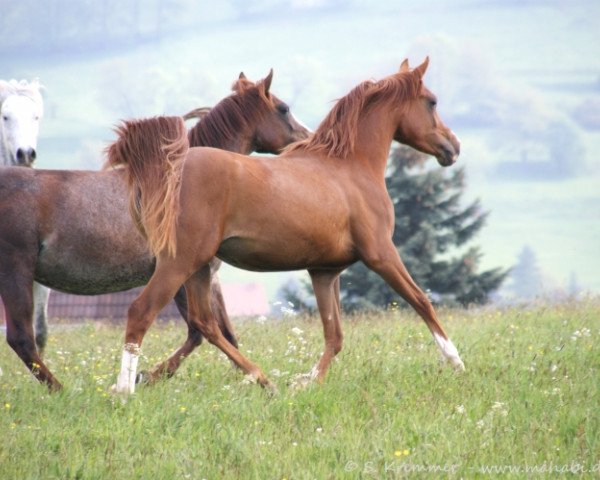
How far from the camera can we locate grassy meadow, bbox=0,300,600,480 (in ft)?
18.2

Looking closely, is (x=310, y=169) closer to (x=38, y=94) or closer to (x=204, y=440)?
(x=204, y=440)

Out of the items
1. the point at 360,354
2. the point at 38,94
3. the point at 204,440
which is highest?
the point at 38,94

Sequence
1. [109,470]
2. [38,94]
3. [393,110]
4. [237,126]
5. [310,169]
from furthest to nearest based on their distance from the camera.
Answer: [38,94] < [237,126] < [393,110] < [310,169] < [109,470]

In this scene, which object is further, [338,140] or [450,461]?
[338,140]

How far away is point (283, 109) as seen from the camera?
370 inches

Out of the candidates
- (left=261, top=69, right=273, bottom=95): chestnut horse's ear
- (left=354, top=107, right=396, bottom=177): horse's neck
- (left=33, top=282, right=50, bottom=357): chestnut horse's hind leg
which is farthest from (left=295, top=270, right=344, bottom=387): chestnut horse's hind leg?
(left=33, top=282, right=50, bottom=357): chestnut horse's hind leg

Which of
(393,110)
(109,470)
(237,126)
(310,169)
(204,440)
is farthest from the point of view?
(237,126)

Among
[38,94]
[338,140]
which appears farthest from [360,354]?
[38,94]

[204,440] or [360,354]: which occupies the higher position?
[204,440]

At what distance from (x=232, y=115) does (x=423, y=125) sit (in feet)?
5.79

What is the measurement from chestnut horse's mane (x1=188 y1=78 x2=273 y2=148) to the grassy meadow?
202 cm

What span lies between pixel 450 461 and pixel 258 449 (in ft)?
3.67

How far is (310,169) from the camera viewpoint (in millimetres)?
7582

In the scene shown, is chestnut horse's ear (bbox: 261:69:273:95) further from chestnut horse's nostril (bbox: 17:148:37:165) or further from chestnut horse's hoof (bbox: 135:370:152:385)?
chestnut horse's hoof (bbox: 135:370:152:385)
